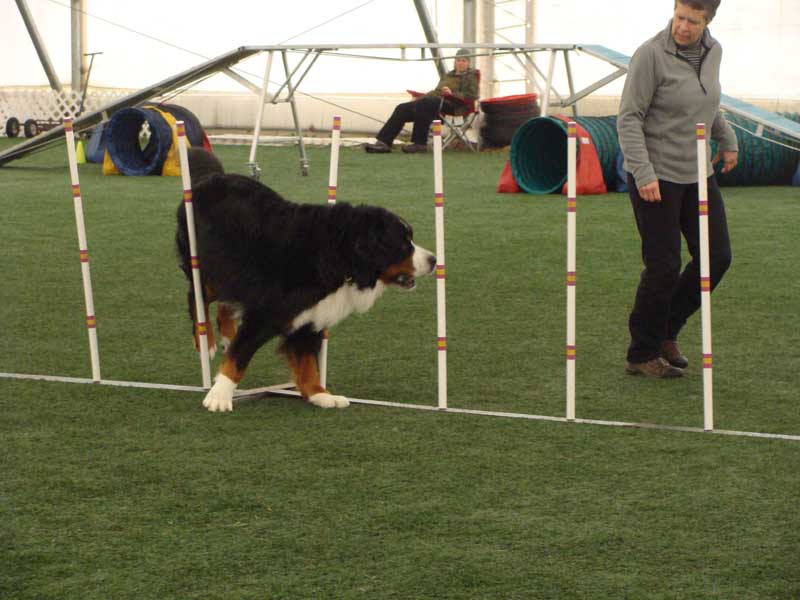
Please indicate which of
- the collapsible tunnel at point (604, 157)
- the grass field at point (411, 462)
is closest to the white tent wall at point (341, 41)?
the collapsible tunnel at point (604, 157)

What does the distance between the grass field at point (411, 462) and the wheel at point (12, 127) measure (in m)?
13.1

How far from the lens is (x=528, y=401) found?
4.56 metres

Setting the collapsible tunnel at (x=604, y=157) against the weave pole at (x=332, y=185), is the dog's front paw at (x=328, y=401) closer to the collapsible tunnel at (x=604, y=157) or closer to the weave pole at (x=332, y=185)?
the weave pole at (x=332, y=185)

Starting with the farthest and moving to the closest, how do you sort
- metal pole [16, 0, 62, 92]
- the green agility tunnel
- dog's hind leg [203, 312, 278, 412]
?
1. metal pole [16, 0, 62, 92]
2. the green agility tunnel
3. dog's hind leg [203, 312, 278, 412]

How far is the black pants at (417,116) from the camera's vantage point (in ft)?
52.5

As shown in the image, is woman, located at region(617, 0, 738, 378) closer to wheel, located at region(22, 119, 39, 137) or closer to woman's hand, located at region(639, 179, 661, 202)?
woman's hand, located at region(639, 179, 661, 202)

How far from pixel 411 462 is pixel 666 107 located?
184cm

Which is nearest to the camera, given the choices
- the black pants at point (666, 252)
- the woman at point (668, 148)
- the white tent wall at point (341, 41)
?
the woman at point (668, 148)

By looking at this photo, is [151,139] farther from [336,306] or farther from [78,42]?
[336,306]

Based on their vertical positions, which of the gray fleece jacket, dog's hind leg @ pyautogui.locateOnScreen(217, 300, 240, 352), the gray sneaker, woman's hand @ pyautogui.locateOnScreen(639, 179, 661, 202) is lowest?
the gray sneaker

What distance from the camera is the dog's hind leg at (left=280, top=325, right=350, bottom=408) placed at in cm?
447

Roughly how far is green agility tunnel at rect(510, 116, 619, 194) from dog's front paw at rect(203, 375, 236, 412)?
725cm

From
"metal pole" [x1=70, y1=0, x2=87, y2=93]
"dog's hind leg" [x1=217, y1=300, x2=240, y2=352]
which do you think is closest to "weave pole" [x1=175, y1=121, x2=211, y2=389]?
"dog's hind leg" [x1=217, y1=300, x2=240, y2=352]

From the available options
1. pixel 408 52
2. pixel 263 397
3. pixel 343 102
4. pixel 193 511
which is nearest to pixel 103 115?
pixel 343 102
